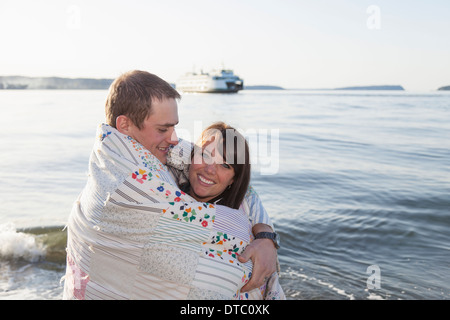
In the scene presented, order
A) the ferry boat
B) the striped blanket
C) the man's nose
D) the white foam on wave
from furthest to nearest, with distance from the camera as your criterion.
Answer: the ferry boat → the white foam on wave → the man's nose → the striped blanket

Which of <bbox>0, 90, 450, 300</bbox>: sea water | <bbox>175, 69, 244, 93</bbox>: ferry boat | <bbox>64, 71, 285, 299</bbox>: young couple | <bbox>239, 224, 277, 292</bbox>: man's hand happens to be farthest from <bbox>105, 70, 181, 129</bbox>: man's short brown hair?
<bbox>175, 69, 244, 93</bbox>: ferry boat

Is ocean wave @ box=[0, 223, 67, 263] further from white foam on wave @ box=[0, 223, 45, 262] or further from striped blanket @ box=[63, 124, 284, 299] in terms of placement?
striped blanket @ box=[63, 124, 284, 299]

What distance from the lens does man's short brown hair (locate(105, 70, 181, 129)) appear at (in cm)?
225

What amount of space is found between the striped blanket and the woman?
0.53m

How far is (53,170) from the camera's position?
9852 millimetres

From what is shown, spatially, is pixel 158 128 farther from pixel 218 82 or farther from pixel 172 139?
pixel 218 82

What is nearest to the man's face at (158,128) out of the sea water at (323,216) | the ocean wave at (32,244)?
the sea water at (323,216)

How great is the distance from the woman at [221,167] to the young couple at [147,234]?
352mm

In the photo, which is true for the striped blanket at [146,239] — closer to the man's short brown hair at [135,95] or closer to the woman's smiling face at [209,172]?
the man's short brown hair at [135,95]

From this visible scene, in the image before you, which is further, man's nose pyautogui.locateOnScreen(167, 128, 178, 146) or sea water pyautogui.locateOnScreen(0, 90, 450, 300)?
sea water pyautogui.locateOnScreen(0, 90, 450, 300)

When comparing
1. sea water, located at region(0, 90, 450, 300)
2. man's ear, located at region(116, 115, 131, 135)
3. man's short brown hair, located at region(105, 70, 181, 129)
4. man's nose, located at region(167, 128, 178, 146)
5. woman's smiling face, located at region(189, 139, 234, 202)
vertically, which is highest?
man's short brown hair, located at region(105, 70, 181, 129)

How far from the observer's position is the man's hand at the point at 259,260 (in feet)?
6.59

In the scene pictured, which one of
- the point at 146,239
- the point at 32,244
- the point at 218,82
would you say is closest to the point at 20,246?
the point at 32,244
